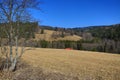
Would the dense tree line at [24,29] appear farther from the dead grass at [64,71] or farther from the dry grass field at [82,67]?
the dry grass field at [82,67]

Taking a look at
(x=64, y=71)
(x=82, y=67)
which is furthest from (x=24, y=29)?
(x=82, y=67)

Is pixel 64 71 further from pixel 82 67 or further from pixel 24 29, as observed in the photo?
pixel 24 29

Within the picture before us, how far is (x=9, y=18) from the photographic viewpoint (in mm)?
10883

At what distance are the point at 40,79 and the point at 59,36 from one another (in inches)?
4254

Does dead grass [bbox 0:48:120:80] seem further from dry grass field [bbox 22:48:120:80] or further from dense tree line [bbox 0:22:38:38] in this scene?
dense tree line [bbox 0:22:38:38]

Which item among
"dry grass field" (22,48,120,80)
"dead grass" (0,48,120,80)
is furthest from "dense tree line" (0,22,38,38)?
"dry grass field" (22,48,120,80)

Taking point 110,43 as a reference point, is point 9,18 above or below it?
above

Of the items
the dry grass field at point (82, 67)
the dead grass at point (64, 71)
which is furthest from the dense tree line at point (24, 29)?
the dry grass field at point (82, 67)

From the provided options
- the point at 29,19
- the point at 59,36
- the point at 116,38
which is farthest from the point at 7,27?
the point at 59,36

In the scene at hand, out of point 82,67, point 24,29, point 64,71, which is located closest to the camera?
point 24,29

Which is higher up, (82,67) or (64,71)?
(64,71)

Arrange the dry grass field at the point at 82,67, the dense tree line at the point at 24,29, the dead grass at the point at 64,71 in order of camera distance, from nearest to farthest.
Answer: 1. the dead grass at the point at 64,71
2. the dense tree line at the point at 24,29
3. the dry grass field at the point at 82,67

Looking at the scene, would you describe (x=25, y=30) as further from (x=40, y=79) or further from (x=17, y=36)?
(x=40, y=79)

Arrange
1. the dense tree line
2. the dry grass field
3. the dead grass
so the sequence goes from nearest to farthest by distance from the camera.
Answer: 1. the dead grass
2. the dense tree line
3. the dry grass field
